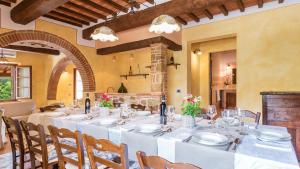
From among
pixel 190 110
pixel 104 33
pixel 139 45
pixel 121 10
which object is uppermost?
pixel 121 10

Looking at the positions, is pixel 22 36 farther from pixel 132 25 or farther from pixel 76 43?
pixel 132 25

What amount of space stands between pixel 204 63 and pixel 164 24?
520 cm

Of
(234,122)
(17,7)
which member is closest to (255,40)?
(234,122)

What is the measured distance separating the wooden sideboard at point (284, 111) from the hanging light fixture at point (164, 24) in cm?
163

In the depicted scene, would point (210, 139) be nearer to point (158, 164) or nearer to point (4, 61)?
point (158, 164)

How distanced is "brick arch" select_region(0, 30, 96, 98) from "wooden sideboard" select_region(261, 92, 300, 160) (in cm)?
447

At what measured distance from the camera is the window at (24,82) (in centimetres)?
809

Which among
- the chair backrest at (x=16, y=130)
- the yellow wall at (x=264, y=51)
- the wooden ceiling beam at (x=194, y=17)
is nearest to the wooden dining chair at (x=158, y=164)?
the chair backrest at (x=16, y=130)

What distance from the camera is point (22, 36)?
4.13m

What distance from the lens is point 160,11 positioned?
3756 millimetres

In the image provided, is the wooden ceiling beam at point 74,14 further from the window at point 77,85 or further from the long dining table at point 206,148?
the window at point 77,85

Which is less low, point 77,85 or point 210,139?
point 77,85

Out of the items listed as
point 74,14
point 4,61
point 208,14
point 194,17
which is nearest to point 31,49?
point 4,61

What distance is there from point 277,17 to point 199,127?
11.4 feet
